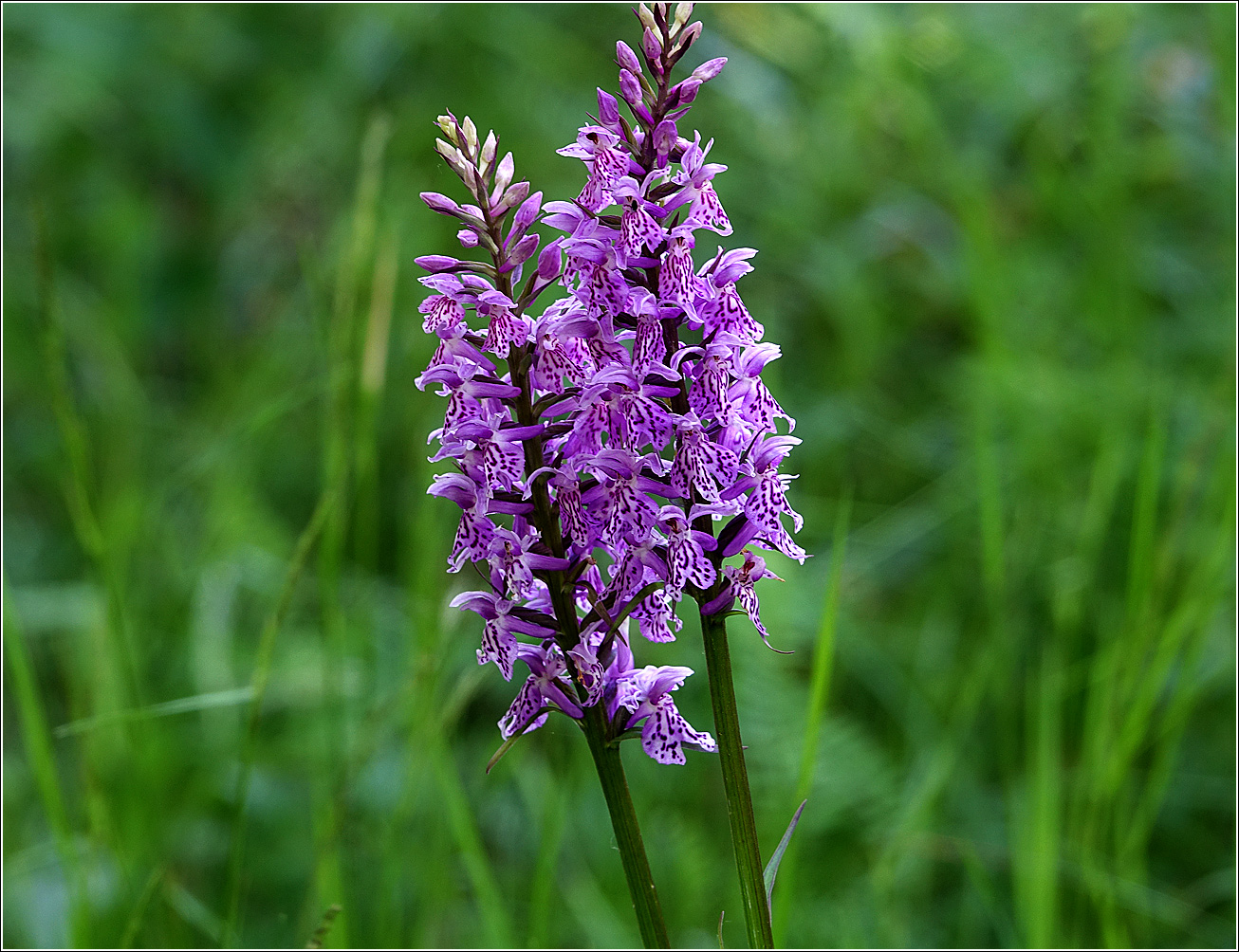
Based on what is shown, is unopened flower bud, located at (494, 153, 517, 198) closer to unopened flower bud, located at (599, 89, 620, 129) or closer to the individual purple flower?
unopened flower bud, located at (599, 89, 620, 129)

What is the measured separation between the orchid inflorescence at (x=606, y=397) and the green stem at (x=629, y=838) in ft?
0.10

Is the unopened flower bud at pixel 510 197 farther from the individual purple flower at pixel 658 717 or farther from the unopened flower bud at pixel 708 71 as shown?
the individual purple flower at pixel 658 717

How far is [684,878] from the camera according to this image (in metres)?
2.45

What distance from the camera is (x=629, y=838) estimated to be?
1230 mm

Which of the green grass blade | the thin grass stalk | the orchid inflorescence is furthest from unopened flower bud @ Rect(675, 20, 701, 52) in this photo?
the green grass blade

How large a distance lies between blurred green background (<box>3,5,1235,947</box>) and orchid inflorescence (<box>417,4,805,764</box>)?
1.77 feet

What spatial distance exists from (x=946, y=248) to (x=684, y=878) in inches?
113

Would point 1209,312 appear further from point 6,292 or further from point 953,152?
point 6,292

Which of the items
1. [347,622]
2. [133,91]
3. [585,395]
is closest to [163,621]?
[347,622]

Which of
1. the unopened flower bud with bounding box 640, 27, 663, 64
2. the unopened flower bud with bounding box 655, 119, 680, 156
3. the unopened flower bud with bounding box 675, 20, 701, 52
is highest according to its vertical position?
the unopened flower bud with bounding box 675, 20, 701, 52

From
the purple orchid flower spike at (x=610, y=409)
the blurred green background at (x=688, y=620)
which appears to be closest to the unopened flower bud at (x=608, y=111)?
the purple orchid flower spike at (x=610, y=409)

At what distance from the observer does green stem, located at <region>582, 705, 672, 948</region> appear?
122 cm

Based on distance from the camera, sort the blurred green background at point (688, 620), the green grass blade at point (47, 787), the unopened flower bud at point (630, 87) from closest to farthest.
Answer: the unopened flower bud at point (630, 87) → the green grass blade at point (47, 787) → the blurred green background at point (688, 620)

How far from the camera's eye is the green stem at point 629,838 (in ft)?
4.00
